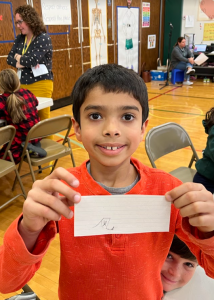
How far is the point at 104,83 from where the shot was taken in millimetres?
741

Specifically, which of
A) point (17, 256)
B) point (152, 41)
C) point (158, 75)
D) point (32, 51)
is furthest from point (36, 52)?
point (152, 41)

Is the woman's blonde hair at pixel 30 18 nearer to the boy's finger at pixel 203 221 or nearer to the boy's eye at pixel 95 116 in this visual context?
the boy's eye at pixel 95 116

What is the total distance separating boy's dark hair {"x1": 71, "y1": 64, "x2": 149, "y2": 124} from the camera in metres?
0.74

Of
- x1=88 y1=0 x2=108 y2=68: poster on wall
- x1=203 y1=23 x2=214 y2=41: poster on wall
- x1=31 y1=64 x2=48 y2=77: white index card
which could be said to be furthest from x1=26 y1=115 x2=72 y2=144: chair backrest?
x1=203 y1=23 x2=214 y2=41: poster on wall

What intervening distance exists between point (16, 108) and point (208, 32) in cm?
758

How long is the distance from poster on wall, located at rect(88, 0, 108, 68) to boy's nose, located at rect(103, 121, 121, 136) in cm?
574

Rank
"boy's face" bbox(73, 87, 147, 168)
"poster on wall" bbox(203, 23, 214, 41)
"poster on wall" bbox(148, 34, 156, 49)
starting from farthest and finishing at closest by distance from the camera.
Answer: "poster on wall" bbox(148, 34, 156, 49) → "poster on wall" bbox(203, 23, 214, 41) → "boy's face" bbox(73, 87, 147, 168)

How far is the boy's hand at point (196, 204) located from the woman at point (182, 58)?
714cm

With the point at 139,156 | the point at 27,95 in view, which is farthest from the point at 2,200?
the point at 139,156

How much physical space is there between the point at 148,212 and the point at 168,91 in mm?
6316

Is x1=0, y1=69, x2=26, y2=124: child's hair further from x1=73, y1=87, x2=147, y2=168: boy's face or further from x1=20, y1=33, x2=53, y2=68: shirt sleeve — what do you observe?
x1=73, y1=87, x2=147, y2=168: boy's face

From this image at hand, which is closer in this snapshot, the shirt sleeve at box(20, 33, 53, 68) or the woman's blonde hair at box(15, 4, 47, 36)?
the woman's blonde hair at box(15, 4, 47, 36)

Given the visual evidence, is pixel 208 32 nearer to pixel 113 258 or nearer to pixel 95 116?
pixel 95 116

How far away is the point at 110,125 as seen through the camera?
26.9 inches
